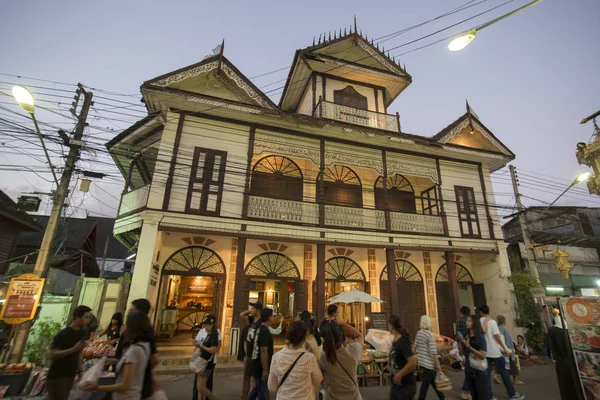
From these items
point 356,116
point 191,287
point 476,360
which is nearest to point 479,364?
point 476,360

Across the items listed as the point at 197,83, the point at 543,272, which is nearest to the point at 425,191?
the point at 543,272

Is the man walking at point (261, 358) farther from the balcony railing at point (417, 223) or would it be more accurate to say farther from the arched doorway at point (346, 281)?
the balcony railing at point (417, 223)

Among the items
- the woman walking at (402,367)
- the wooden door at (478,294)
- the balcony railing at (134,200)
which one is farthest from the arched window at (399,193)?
the woman walking at (402,367)

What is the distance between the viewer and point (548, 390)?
21.9 feet

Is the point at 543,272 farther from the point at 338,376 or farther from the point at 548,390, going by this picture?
the point at 338,376

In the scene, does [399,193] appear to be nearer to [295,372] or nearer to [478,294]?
[478,294]

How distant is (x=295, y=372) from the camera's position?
2629 millimetres

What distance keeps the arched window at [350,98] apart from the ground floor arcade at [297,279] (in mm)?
6563

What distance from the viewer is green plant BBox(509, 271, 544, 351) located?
11195 millimetres

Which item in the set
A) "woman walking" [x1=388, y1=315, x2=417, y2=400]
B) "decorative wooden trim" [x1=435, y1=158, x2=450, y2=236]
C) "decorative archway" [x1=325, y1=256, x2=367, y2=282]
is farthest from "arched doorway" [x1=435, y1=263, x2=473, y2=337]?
"woman walking" [x1=388, y1=315, x2=417, y2=400]

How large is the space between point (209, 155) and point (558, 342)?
32.9 feet

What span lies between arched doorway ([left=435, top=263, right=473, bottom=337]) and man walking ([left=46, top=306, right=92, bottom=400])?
12071 millimetres

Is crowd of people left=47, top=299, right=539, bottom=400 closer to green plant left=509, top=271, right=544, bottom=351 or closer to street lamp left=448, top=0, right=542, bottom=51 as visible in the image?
street lamp left=448, top=0, right=542, bottom=51

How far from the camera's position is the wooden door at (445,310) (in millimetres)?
12200
